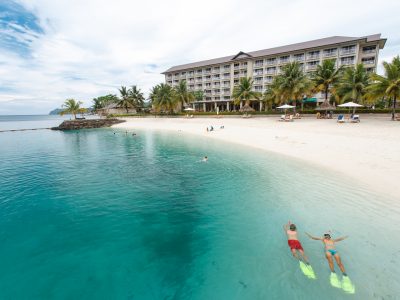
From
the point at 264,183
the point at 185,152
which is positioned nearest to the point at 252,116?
the point at 185,152

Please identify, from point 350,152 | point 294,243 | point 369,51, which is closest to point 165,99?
point 350,152

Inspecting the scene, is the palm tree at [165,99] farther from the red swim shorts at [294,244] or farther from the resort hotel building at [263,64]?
the red swim shorts at [294,244]

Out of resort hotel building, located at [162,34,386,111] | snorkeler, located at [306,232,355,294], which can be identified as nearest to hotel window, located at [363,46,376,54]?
resort hotel building, located at [162,34,386,111]

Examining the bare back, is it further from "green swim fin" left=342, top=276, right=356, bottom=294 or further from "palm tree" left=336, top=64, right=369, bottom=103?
"palm tree" left=336, top=64, right=369, bottom=103

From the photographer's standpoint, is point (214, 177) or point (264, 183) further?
point (214, 177)

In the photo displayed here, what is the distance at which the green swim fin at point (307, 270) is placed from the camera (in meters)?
5.53

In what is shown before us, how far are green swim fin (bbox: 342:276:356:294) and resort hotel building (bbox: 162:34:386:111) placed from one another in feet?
187

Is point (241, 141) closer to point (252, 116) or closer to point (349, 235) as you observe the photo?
point (349, 235)

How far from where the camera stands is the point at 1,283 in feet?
18.1

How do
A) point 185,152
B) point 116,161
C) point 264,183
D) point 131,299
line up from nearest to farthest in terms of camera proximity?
point 131,299 → point 264,183 → point 116,161 → point 185,152

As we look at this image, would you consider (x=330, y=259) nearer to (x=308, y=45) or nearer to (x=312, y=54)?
(x=312, y=54)

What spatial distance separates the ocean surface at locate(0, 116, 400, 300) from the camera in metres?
5.36

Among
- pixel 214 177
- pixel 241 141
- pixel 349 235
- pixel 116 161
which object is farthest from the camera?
pixel 241 141

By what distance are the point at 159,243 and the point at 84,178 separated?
370 inches
